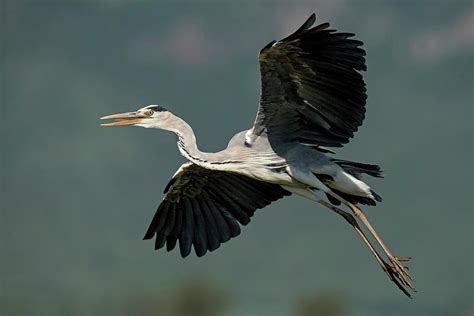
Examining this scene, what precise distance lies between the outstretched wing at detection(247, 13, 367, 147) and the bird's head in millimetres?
609

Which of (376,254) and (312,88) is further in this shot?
(376,254)

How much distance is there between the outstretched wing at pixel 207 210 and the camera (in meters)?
8.07

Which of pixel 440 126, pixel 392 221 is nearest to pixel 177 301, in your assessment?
pixel 392 221

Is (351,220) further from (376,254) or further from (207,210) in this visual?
(207,210)

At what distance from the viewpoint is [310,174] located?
7.32 meters

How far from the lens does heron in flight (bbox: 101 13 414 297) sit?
690 cm

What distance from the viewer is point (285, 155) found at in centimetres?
740

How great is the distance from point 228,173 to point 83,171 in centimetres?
A: 7681

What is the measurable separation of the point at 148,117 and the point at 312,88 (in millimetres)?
1238

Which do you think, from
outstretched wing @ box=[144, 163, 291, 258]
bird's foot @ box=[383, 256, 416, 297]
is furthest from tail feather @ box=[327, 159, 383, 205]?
outstretched wing @ box=[144, 163, 291, 258]

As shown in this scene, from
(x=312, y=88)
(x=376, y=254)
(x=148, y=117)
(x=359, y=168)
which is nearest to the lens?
(x=312, y=88)

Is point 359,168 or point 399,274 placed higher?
point 359,168

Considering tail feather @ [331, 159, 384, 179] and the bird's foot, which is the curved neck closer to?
A: tail feather @ [331, 159, 384, 179]

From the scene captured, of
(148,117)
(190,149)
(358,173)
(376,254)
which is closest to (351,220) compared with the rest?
(376,254)
